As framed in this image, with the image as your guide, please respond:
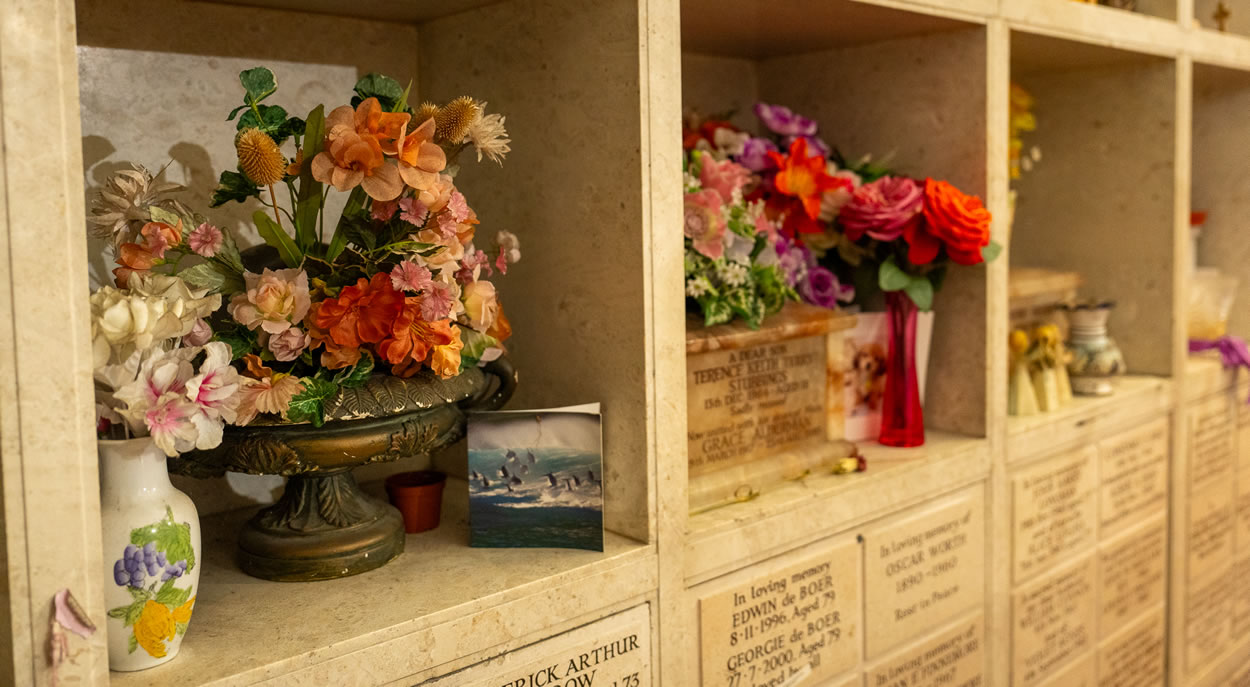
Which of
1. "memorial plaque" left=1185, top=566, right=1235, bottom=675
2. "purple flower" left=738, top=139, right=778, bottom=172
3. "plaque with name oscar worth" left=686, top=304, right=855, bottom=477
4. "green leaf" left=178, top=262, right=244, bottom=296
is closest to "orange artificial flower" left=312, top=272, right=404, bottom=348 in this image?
"green leaf" left=178, top=262, right=244, bottom=296

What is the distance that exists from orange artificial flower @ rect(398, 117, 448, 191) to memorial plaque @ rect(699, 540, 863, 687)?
71 cm

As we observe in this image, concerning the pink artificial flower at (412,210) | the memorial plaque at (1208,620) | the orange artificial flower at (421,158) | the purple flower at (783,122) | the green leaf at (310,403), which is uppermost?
the purple flower at (783,122)

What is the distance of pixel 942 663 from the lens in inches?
75.4

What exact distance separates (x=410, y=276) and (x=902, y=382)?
1.10 meters

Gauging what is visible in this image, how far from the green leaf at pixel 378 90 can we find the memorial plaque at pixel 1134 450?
5.70 feet

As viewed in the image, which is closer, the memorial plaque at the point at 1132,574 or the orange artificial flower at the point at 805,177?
the orange artificial flower at the point at 805,177

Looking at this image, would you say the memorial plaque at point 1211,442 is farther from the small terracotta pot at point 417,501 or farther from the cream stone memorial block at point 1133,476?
the small terracotta pot at point 417,501

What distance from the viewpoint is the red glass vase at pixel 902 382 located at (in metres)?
1.95

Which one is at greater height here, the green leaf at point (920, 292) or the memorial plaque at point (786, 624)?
the green leaf at point (920, 292)

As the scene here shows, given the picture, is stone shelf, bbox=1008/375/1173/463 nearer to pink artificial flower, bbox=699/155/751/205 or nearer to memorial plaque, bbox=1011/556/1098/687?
memorial plaque, bbox=1011/556/1098/687

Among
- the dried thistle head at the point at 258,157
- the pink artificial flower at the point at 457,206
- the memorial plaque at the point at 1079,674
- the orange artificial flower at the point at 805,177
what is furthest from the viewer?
the memorial plaque at the point at 1079,674

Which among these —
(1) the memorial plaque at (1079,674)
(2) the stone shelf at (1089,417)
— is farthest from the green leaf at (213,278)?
(1) the memorial plaque at (1079,674)

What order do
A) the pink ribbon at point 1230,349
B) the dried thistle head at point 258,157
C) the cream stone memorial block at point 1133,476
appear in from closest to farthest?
the dried thistle head at point 258,157 → the cream stone memorial block at point 1133,476 → the pink ribbon at point 1230,349

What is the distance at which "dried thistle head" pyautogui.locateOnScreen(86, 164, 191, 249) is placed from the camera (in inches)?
46.9
